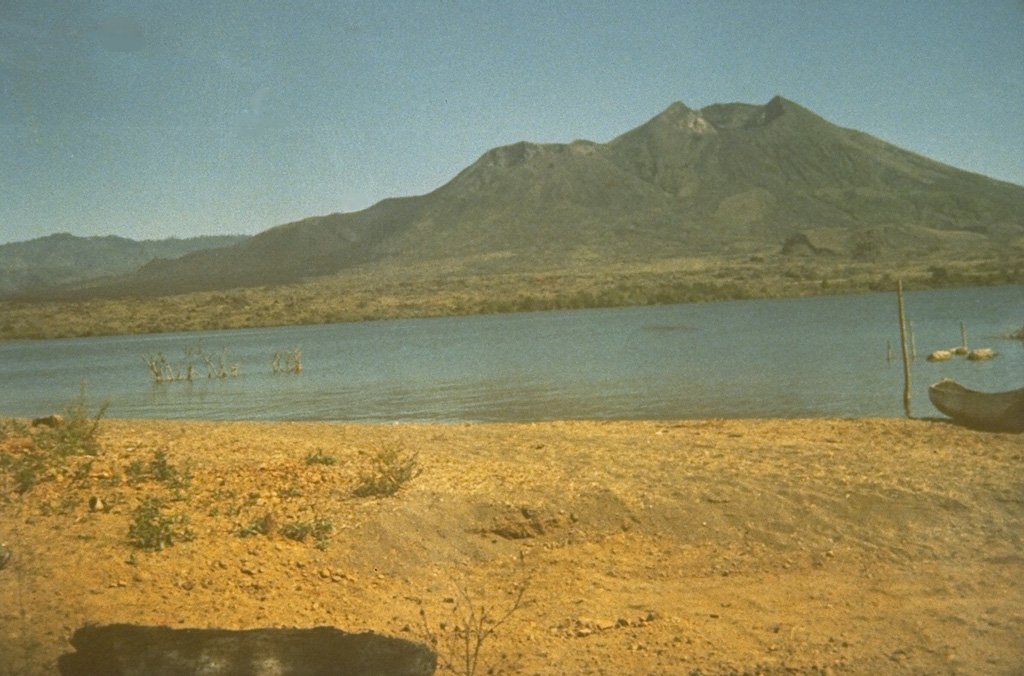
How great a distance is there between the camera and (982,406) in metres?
14.9

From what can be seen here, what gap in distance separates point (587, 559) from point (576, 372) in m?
25.4

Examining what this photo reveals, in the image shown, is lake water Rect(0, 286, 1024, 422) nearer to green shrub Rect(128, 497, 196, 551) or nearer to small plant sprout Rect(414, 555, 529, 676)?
small plant sprout Rect(414, 555, 529, 676)

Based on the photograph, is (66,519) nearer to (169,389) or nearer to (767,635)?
(767,635)

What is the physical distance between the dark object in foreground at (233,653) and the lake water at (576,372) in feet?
53.0

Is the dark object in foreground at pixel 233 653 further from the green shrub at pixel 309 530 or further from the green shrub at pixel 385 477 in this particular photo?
the green shrub at pixel 385 477

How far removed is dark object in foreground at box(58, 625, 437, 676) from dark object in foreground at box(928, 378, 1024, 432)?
12043 mm

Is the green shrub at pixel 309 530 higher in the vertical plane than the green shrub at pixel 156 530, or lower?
lower

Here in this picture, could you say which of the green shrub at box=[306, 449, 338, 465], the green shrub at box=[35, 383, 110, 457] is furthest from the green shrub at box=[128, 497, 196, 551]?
the green shrub at box=[306, 449, 338, 465]

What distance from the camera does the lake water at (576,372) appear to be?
2408cm

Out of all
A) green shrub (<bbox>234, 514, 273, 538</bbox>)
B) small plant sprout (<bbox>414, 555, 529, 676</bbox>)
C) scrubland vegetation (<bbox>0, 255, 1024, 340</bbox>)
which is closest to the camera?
small plant sprout (<bbox>414, 555, 529, 676</bbox>)

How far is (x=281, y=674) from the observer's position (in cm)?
551

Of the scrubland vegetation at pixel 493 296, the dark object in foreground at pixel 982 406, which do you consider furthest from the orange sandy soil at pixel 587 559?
the scrubland vegetation at pixel 493 296

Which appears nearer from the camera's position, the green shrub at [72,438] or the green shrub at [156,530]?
the green shrub at [156,530]

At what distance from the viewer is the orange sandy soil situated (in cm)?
650
